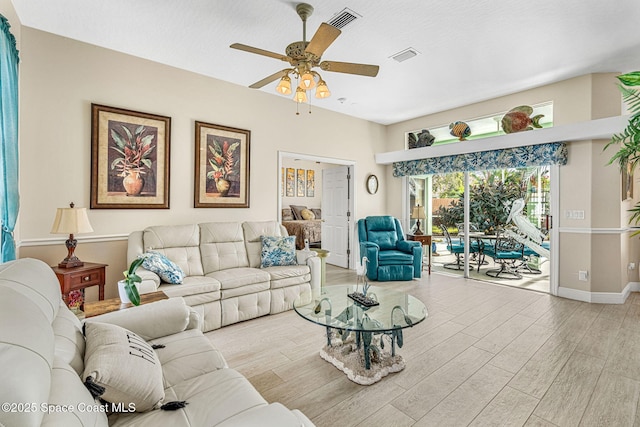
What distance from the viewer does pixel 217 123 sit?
425 centimetres

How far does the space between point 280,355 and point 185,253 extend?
1716 mm

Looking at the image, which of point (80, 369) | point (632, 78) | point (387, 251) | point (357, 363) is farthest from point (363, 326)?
point (387, 251)

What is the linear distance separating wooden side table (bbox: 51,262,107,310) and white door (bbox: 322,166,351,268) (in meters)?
4.18

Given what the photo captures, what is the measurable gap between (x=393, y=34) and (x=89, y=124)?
3.40 metres

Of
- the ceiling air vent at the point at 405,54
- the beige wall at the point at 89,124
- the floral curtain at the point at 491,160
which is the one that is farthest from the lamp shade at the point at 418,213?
the ceiling air vent at the point at 405,54

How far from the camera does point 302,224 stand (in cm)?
780

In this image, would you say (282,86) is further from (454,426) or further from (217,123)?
(454,426)

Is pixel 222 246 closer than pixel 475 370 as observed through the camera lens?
No

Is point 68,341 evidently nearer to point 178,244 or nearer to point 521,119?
point 178,244

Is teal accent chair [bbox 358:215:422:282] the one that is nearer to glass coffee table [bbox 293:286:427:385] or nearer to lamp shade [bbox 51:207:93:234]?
glass coffee table [bbox 293:286:427:385]

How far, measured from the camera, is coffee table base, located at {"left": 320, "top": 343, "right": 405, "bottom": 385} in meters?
2.26

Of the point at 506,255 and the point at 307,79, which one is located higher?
the point at 307,79

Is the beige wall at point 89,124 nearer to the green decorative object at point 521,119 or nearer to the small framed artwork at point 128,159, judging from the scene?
the small framed artwork at point 128,159

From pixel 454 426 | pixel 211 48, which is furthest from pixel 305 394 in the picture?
pixel 211 48
